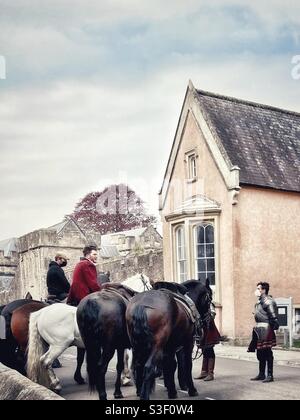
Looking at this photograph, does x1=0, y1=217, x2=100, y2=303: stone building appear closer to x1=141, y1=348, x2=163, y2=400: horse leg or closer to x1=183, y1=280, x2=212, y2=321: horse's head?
x1=183, y1=280, x2=212, y2=321: horse's head

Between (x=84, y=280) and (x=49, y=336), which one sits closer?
(x=49, y=336)

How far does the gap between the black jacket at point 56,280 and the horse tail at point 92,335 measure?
291 centimetres

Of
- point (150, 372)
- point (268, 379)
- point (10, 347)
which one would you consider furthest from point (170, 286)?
point (10, 347)

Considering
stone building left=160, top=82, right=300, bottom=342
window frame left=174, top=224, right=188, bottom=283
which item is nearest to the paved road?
stone building left=160, top=82, right=300, bottom=342

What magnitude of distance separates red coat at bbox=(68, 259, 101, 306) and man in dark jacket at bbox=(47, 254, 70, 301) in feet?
4.71

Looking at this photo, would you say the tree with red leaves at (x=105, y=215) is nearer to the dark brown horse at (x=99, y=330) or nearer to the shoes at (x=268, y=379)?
the shoes at (x=268, y=379)

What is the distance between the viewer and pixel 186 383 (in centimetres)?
815

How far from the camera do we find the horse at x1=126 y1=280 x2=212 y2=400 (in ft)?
22.9

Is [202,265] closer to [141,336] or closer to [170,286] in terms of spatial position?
[170,286]

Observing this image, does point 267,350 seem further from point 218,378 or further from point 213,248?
point 213,248

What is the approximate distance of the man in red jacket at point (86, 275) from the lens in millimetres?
8680

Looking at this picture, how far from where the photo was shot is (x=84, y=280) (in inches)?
347

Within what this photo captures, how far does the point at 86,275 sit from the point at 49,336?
3.26 ft

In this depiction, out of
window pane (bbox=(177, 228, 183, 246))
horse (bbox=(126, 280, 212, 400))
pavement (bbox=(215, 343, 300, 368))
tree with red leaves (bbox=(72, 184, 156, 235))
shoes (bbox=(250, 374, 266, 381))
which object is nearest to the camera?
horse (bbox=(126, 280, 212, 400))
